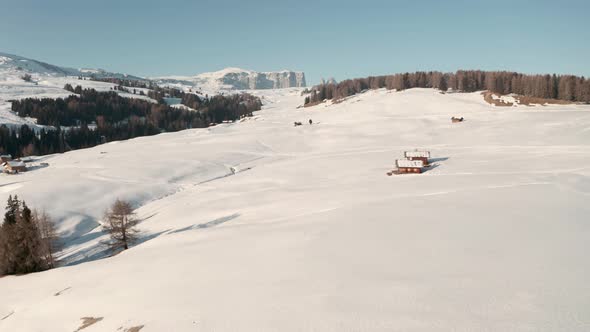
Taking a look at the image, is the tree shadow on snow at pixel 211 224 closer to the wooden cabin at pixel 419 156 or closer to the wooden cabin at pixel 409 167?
the wooden cabin at pixel 409 167

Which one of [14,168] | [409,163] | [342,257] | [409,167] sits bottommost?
[409,167]

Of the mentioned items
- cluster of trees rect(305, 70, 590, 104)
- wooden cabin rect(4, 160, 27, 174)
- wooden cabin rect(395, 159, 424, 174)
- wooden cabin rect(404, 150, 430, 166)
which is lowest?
wooden cabin rect(395, 159, 424, 174)

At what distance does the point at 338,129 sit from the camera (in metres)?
117

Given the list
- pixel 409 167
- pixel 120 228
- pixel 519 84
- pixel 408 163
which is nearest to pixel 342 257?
pixel 120 228

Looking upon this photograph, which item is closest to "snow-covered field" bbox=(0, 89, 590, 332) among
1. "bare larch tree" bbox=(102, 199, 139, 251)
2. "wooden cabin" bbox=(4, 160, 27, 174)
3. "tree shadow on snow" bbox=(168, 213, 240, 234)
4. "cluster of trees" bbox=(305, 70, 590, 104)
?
"tree shadow on snow" bbox=(168, 213, 240, 234)

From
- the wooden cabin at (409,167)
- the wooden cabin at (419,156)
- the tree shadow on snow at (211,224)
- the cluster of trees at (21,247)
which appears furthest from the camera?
the wooden cabin at (419,156)

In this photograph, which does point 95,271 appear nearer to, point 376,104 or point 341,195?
point 341,195

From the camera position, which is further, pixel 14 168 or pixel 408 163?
pixel 14 168

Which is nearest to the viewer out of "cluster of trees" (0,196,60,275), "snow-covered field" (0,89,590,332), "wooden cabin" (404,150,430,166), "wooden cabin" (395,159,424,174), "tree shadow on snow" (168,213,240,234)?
"snow-covered field" (0,89,590,332)

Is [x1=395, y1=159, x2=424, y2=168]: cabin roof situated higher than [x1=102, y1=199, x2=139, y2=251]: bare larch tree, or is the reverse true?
[x1=395, y1=159, x2=424, y2=168]: cabin roof

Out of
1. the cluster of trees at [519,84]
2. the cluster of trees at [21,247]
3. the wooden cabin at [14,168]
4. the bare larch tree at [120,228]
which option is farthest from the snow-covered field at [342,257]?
the cluster of trees at [519,84]

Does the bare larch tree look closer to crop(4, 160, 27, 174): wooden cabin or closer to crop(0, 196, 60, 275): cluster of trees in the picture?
crop(0, 196, 60, 275): cluster of trees

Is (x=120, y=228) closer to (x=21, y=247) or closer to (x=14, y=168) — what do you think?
(x=21, y=247)

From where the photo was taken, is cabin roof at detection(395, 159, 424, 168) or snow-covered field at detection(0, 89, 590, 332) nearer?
snow-covered field at detection(0, 89, 590, 332)
